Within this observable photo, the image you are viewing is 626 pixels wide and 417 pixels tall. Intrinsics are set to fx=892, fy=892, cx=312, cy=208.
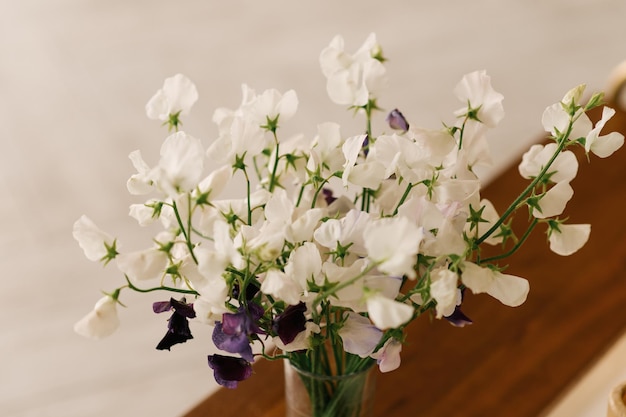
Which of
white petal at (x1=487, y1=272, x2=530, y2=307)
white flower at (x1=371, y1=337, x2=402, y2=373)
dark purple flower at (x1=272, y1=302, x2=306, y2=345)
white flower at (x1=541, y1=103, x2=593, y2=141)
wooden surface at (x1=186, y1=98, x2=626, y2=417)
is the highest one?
white flower at (x1=541, y1=103, x2=593, y2=141)

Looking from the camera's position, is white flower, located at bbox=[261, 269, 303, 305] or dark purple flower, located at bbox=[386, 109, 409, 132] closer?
white flower, located at bbox=[261, 269, 303, 305]

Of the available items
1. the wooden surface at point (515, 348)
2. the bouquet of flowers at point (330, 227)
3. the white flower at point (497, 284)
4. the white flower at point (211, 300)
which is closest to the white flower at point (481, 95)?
the bouquet of flowers at point (330, 227)

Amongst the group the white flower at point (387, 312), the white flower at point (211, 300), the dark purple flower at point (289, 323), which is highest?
the white flower at point (211, 300)

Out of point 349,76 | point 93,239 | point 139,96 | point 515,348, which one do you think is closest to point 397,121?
point 349,76

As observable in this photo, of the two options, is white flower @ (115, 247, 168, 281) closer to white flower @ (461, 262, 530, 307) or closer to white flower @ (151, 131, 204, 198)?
white flower @ (151, 131, 204, 198)

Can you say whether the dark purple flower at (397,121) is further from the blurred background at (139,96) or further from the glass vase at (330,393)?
the blurred background at (139,96)

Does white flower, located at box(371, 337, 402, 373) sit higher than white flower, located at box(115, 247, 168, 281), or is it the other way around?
white flower, located at box(115, 247, 168, 281)

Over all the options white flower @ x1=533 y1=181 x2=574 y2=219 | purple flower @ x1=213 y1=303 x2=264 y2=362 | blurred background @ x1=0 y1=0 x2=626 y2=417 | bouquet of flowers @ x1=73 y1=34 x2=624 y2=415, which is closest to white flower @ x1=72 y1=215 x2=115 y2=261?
bouquet of flowers @ x1=73 y1=34 x2=624 y2=415

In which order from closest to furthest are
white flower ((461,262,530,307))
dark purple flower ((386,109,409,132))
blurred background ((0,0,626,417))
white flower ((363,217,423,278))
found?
white flower ((363,217,423,278)) < white flower ((461,262,530,307)) < dark purple flower ((386,109,409,132)) < blurred background ((0,0,626,417))
